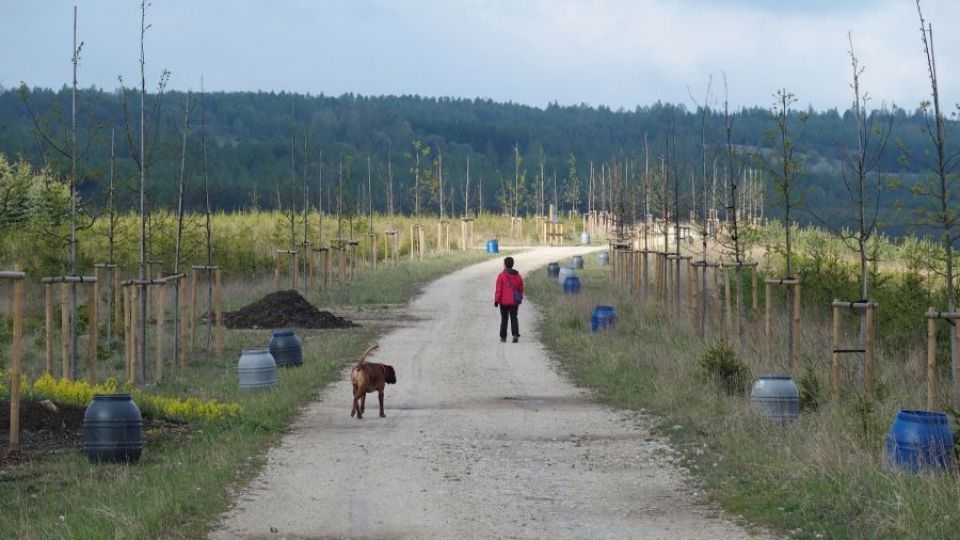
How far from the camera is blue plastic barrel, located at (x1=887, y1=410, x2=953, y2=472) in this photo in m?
10.1

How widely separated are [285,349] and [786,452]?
10780 mm

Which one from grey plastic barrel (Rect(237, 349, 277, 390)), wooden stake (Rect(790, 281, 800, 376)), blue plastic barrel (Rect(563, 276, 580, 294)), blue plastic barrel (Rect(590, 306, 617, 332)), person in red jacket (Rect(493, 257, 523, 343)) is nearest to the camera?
grey plastic barrel (Rect(237, 349, 277, 390))

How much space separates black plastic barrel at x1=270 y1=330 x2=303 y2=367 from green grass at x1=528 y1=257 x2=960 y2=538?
14.6 ft

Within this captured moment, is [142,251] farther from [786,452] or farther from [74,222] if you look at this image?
[786,452]

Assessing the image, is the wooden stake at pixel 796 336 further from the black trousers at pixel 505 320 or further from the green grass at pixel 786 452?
the black trousers at pixel 505 320

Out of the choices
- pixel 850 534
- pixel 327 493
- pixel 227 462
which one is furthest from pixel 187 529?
pixel 850 534

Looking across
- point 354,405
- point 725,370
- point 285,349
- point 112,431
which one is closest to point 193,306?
point 285,349

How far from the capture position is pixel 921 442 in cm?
1010

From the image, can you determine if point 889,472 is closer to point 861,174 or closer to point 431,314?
point 861,174

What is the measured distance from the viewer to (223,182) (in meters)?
122

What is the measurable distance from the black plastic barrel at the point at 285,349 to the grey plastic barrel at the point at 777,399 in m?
9.05

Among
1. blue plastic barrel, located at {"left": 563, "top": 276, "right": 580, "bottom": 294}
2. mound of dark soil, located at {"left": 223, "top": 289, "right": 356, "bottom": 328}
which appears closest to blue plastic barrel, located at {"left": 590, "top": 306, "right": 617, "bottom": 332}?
mound of dark soil, located at {"left": 223, "top": 289, "right": 356, "bottom": 328}

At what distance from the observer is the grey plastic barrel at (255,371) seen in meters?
17.1

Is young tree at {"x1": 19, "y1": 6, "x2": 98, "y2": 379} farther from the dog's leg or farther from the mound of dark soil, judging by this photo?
the mound of dark soil
